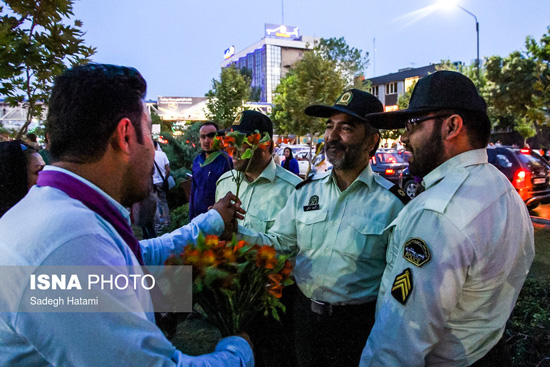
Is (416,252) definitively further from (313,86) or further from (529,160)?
(313,86)

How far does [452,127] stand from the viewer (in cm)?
184

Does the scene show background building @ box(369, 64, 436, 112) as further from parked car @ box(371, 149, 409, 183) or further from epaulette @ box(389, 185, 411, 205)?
epaulette @ box(389, 185, 411, 205)

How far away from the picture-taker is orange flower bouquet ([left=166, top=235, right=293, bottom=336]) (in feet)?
5.15

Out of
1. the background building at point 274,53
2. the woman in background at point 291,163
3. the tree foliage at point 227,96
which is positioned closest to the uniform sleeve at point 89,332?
the woman in background at point 291,163

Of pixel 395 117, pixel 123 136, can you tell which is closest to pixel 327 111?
pixel 395 117

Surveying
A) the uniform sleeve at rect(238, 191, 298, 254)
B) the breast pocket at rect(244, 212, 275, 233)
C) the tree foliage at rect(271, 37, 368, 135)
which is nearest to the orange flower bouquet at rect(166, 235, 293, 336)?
the uniform sleeve at rect(238, 191, 298, 254)

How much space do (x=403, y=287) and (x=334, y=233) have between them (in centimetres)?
95

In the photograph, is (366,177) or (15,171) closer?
(366,177)

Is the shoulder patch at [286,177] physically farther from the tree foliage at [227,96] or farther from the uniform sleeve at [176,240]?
the tree foliage at [227,96]

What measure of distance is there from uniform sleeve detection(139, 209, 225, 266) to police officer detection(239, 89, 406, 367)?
0.40m

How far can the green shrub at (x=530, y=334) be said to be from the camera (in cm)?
260

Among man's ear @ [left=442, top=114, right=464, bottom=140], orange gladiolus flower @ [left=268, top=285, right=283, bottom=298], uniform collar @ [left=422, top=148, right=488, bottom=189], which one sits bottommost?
orange gladiolus flower @ [left=268, top=285, right=283, bottom=298]

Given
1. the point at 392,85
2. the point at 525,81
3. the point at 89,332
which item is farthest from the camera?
the point at 392,85

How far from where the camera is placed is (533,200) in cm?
967
